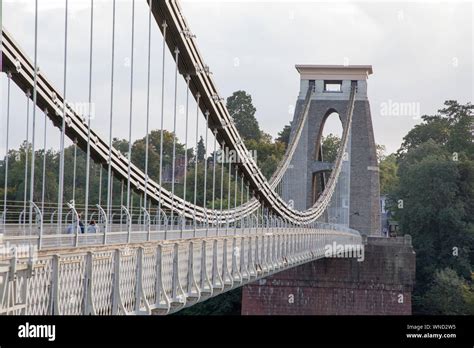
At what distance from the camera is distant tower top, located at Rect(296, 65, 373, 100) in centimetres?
6538

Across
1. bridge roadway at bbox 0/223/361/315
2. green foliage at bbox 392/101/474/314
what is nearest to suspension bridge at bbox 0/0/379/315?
bridge roadway at bbox 0/223/361/315

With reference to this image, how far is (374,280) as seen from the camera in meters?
50.5

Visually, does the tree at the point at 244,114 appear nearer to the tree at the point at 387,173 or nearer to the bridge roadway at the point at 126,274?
the tree at the point at 387,173

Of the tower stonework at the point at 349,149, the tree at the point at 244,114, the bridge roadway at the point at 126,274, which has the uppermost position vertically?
the tree at the point at 244,114

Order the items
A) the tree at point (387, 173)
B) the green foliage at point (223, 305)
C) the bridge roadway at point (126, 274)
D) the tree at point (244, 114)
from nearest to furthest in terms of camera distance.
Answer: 1. the bridge roadway at point (126, 274)
2. the green foliage at point (223, 305)
3. the tree at point (387, 173)
4. the tree at point (244, 114)

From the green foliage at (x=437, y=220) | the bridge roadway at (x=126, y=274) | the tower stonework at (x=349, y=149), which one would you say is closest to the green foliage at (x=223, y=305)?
the tower stonework at (x=349, y=149)

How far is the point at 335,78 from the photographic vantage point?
6600 centimetres

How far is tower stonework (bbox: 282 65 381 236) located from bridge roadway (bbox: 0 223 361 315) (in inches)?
1579

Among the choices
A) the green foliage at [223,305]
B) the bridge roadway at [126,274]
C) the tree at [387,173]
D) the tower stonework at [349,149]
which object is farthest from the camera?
the tree at [387,173]

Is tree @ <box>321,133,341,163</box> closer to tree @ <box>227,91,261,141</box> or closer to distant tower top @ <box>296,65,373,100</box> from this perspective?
tree @ <box>227,91,261,141</box>

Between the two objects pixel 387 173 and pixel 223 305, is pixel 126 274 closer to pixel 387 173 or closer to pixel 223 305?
pixel 223 305

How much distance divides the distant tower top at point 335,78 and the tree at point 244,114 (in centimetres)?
3239

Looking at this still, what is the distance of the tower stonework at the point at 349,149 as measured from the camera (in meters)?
63.4

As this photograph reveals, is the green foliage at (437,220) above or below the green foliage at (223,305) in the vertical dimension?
above
